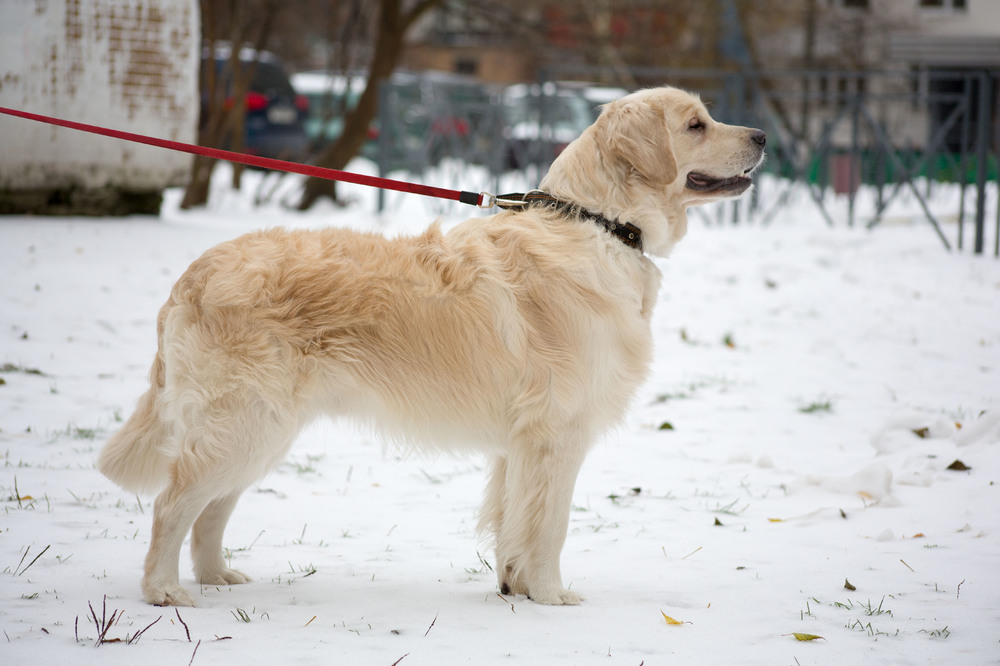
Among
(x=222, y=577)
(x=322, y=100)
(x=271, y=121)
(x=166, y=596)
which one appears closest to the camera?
(x=166, y=596)

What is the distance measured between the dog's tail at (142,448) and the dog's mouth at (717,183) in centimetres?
211

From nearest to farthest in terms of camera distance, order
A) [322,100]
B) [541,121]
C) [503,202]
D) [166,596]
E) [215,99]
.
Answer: [166,596]
[503,202]
[215,99]
[541,121]
[322,100]

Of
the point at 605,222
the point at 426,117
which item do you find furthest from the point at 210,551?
the point at 426,117

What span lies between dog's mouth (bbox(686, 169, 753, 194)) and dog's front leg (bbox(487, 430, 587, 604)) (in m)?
1.16

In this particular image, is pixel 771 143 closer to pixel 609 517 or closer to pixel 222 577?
pixel 609 517

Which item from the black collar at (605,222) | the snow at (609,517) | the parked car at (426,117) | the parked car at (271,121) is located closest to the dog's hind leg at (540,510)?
the snow at (609,517)

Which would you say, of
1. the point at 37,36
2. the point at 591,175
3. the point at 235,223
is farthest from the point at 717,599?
the point at 235,223

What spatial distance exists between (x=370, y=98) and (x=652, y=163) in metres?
10.3

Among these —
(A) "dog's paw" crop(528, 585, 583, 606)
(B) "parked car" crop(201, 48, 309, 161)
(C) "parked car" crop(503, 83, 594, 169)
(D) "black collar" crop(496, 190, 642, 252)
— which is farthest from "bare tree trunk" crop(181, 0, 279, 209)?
(A) "dog's paw" crop(528, 585, 583, 606)

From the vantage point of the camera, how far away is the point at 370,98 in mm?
12789

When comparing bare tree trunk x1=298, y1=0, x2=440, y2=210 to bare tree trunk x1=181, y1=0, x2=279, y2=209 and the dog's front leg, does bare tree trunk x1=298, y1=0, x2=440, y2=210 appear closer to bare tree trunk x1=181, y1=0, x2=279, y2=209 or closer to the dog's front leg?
bare tree trunk x1=181, y1=0, x2=279, y2=209

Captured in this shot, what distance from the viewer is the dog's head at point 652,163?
3227 mm

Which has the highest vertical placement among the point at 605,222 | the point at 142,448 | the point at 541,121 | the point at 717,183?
the point at 541,121

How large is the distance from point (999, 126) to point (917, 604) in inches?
362
